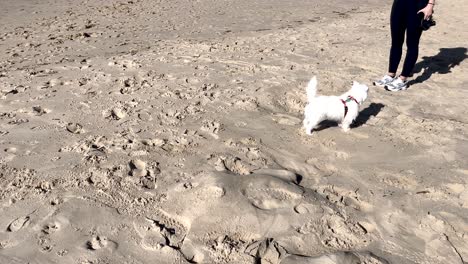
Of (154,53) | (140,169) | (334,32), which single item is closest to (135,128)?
(140,169)

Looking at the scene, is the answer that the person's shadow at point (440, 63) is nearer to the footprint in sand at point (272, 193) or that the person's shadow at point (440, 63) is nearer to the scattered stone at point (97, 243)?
the footprint in sand at point (272, 193)

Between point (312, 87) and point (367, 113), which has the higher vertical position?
point (312, 87)

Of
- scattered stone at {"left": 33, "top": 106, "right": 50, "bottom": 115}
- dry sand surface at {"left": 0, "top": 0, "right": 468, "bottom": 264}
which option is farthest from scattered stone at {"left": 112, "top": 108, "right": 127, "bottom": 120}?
scattered stone at {"left": 33, "top": 106, "right": 50, "bottom": 115}

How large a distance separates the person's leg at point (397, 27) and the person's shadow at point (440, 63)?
0.53m

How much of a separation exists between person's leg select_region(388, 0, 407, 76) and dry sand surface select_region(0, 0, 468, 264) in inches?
18.0

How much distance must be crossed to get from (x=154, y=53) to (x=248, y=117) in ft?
10.2

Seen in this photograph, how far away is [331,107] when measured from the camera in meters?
4.16

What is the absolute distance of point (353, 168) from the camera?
3.76 metres

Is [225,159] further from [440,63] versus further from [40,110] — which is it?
[440,63]

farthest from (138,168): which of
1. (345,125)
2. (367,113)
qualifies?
(367,113)

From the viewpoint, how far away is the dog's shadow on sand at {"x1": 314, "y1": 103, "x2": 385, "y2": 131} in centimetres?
458

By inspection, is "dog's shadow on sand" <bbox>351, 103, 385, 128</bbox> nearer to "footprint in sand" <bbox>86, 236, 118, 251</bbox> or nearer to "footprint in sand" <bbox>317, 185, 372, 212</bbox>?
"footprint in sand" <bbox>317, 185, 372, 212</bbox>

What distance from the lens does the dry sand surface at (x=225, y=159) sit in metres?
2.82

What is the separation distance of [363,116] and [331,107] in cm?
90
